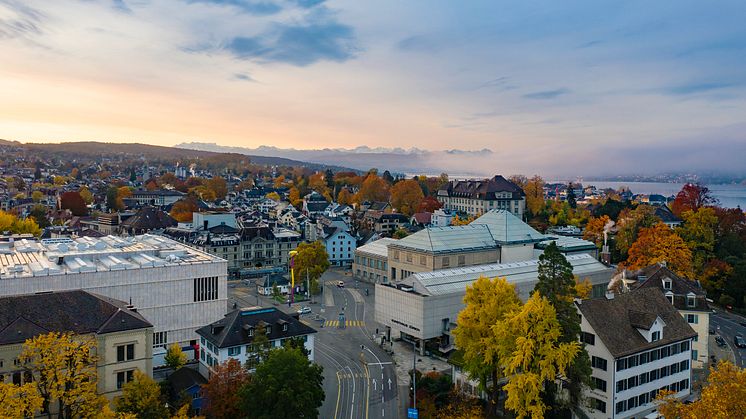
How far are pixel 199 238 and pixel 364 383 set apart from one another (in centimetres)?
5289

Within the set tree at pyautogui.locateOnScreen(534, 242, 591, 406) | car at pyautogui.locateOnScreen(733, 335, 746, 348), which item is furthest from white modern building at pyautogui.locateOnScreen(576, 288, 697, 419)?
car at pyautogui.locateOnScreen(733, 335, 746, 348)

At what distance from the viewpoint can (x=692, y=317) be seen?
45.8 m

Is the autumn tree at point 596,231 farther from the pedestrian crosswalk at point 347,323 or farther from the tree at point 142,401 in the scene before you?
the tree at point 142,401

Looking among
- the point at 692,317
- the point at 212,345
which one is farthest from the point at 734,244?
the point at 212,345

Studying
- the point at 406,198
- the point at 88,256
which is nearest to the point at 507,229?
the point at 88,256

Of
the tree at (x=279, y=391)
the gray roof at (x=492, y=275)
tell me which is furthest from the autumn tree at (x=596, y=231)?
the tree at (x=279, y=391)

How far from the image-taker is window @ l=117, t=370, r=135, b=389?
1304 inches

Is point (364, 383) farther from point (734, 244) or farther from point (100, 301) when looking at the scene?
point (734, 244)

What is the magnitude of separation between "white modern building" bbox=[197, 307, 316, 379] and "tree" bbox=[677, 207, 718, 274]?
52.3 metres

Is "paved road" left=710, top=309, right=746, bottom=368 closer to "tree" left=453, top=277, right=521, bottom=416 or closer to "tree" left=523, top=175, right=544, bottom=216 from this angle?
"tree" left=453, top=277, right=521, bottom=416

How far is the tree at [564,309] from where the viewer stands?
3178cm

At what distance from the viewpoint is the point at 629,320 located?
3803 centimetres

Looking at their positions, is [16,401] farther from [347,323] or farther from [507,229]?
[507,229]

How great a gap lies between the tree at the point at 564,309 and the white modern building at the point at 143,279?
1233 inches
